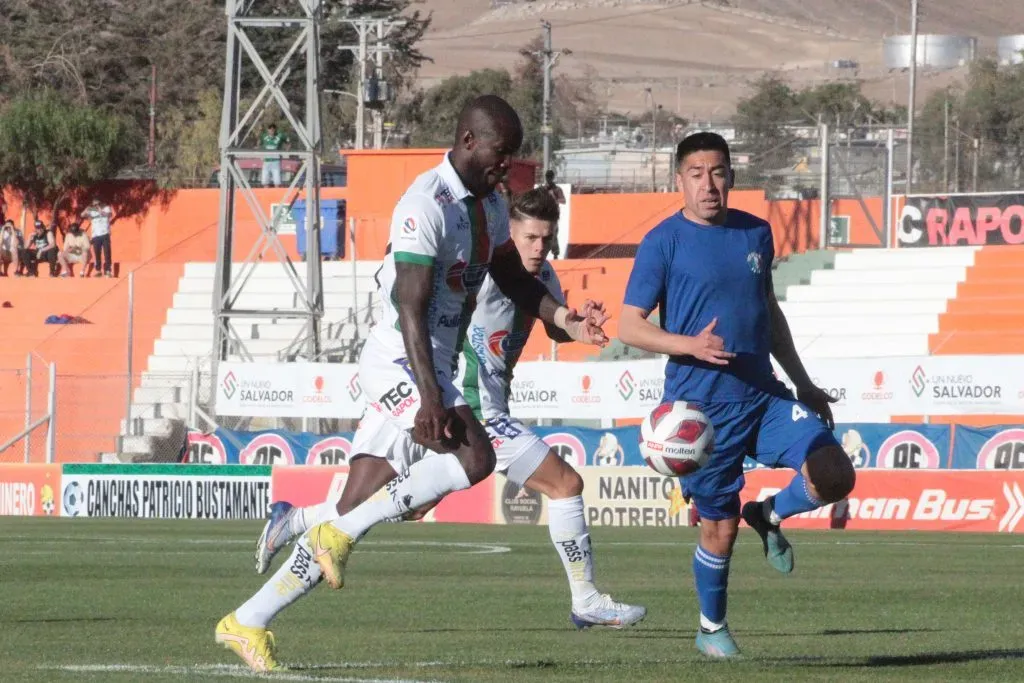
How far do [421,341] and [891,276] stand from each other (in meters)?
29.4

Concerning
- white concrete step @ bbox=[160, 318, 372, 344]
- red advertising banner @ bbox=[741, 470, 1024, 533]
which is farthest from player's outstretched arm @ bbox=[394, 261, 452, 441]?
white concrete step @ bbox=[160, 318, 372, 344]

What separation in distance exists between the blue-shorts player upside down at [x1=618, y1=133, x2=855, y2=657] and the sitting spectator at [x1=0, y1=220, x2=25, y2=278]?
37.9 m

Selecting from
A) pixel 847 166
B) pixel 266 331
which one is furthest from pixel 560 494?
pixel 847 166

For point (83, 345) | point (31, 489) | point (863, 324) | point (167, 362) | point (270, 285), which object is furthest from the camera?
point (270, 285)

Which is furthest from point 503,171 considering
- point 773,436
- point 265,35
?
point 265,35

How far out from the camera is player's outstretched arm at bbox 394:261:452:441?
23.8ft

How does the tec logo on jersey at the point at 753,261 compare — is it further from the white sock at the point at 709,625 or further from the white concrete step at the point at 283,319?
the white concrete step at the point at 283,319

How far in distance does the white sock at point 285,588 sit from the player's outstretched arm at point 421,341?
2.16 ft

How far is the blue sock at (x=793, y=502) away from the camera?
27.1 ft

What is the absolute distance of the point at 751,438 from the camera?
8312mm

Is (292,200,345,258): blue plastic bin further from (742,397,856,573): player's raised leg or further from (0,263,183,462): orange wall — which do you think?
(742,397,856,573): player's raised leg

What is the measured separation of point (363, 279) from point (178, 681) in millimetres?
32145

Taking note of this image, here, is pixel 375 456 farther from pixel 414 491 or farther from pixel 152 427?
pixel 152 427

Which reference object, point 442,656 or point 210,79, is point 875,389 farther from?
point 210,79
